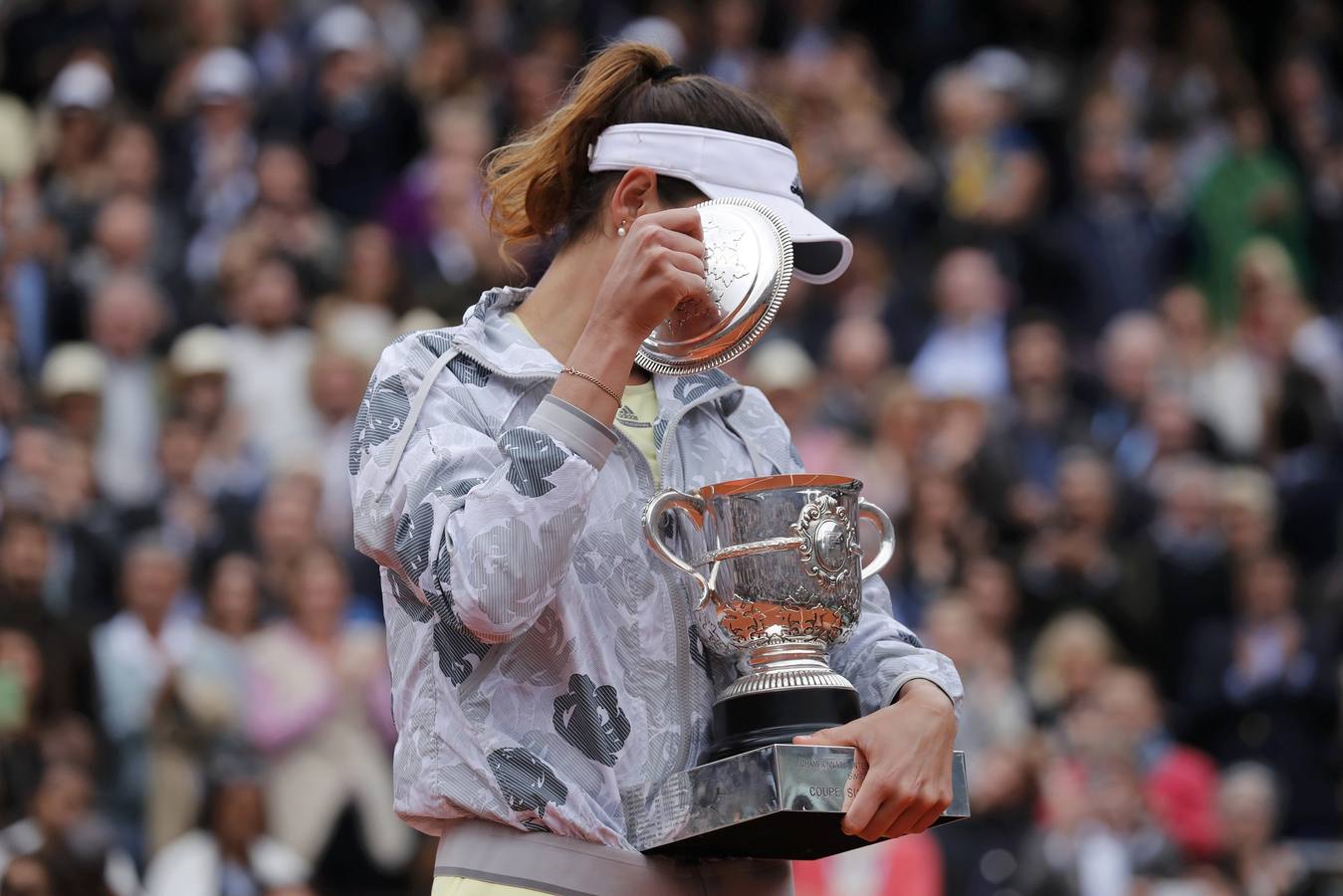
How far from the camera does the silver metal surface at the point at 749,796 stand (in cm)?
269

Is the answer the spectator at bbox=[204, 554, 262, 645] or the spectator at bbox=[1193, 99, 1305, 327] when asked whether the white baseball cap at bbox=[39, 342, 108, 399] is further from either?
the spectator at bbox=[1193, 99, 1305, 327]

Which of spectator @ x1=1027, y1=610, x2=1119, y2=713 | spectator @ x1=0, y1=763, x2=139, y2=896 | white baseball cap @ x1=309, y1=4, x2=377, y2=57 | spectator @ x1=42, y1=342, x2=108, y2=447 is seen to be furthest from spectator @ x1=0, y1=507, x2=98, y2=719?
white baseball cap @ x1=309, y1=4, x2=377, y2=57

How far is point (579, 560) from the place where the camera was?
2912 mm

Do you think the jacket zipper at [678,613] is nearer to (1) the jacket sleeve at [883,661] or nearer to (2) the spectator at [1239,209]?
(1) the jacket sleeve at [883,661]

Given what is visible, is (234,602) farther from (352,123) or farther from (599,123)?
(599,123)

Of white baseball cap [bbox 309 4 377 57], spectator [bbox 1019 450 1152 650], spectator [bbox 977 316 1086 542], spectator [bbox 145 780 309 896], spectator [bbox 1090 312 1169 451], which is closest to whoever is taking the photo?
spectator [bbox 145 780 309 896]

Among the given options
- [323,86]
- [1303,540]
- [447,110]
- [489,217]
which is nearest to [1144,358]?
[1303,540]

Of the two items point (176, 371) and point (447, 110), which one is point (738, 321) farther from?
point (447, 110)

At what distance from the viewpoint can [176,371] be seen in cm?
888

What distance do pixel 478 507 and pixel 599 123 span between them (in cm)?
78

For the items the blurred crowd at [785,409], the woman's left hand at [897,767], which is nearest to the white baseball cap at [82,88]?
the blurred crowd at [785,409]

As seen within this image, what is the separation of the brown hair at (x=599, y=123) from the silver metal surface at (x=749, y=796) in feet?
2.83

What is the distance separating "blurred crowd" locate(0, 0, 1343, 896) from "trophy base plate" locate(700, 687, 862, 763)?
318 cm

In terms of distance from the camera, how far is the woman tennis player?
2.75 meters
